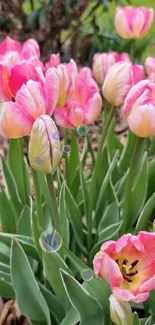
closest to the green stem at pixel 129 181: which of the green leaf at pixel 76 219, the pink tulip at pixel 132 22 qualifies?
the green leaf at pixel 76 219

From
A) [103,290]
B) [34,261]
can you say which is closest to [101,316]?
[103,290]

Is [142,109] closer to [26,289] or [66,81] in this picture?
[66,81]

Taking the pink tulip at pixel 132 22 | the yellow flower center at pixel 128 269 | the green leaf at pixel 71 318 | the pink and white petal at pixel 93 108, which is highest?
the pink tulip at pixel 132 22

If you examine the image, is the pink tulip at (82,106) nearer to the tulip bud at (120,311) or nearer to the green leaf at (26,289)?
the green leaf at (26,289)

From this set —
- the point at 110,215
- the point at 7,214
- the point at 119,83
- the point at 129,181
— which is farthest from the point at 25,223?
the point at 119,83

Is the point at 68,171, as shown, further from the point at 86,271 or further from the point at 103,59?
the point at 86,271
